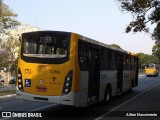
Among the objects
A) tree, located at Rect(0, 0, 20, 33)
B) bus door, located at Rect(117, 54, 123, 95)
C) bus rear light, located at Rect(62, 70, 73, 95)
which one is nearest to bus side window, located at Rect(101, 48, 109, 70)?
bus door, located at Rect(117, 54, 123, 95)

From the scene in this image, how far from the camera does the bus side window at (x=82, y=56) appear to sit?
44.5 ft

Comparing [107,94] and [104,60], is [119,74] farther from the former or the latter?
[104,60]

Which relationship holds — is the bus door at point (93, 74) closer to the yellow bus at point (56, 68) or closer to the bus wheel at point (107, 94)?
the yellow bus at point (56, 68)

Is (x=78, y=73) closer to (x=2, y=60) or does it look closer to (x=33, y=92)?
(x=33, y=92)

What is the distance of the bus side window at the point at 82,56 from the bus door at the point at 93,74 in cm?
59

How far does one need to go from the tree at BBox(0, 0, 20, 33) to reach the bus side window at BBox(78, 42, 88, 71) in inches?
981

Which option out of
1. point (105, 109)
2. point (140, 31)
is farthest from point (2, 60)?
point (105, 109)

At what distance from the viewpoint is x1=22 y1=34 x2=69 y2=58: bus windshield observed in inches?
520

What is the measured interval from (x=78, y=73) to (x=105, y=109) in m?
3.49

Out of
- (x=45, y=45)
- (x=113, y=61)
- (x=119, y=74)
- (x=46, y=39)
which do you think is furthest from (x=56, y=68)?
(x=119, y=74)

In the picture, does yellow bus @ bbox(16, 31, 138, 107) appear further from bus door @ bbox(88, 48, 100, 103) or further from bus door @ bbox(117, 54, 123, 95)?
bus door @ bbox(117, 54, 123, 95)

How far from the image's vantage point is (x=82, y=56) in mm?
13828

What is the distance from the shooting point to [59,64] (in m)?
13.1

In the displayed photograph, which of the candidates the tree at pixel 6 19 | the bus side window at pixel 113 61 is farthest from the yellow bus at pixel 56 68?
the tree at pixel 6 19
